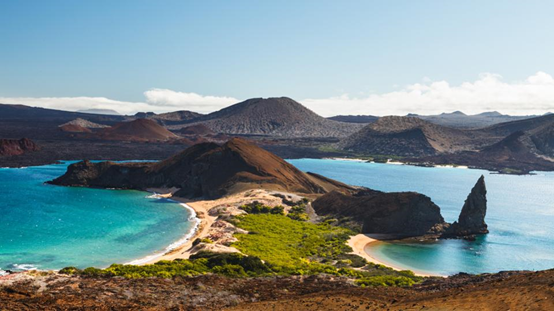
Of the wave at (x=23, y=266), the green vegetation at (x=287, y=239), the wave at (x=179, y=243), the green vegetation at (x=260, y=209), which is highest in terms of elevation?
the green vegetation at (x=260, y=209)

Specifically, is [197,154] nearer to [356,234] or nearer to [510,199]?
[356,234]

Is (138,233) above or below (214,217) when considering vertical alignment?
below

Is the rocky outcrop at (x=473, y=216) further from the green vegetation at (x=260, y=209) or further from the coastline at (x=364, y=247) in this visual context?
the green vegetation at (x=260, y=209)

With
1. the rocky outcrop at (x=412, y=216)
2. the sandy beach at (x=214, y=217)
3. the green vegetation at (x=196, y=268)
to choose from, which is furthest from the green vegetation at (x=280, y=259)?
the rocky outcrop at (x=412, y=216)

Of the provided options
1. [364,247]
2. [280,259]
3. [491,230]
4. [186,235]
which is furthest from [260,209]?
[491,230]

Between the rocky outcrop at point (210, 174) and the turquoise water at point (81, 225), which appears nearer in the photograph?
the turquoise water at point (81, 225)

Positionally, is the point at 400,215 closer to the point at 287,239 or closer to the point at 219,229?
the point at 287,239
